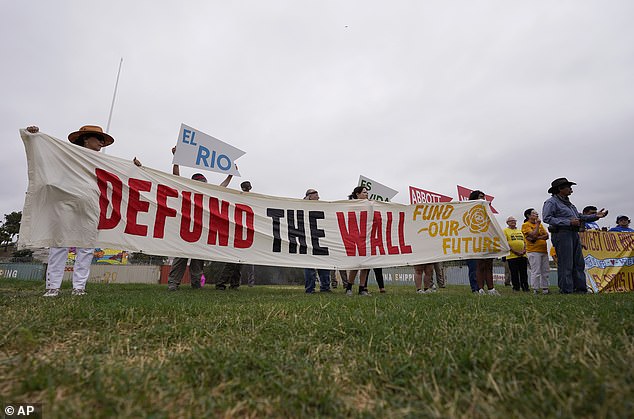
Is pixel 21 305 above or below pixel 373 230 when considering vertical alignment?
below

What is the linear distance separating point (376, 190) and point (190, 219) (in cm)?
641

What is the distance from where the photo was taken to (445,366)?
1.65 metres

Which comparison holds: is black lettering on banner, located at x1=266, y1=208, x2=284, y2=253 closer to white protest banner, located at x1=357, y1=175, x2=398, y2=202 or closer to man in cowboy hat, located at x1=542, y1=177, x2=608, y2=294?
white protest banner, located at x1=357, y1=175, x2=398, y2=202

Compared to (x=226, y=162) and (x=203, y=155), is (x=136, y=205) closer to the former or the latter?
(x=203, y=155)

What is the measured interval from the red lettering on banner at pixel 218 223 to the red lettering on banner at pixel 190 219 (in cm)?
18

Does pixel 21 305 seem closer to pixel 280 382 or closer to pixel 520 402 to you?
pixel 280 382

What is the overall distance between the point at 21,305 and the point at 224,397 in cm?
314

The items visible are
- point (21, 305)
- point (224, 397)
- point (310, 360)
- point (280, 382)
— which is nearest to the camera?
point (224, 397)

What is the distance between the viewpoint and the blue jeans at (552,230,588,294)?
20.6 feet

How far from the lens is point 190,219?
19.9 feet

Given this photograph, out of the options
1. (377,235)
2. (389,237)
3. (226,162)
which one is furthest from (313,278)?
(226,162)

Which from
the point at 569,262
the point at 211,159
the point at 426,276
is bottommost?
the point at 426,276

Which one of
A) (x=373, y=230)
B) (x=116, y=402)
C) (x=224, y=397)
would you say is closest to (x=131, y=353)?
(x=116, y=402)

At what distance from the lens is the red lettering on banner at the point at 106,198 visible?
17.0ft
